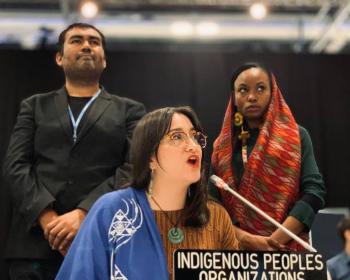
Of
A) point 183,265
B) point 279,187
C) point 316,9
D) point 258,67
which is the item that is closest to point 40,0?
point 316,9

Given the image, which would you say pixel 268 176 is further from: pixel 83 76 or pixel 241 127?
pixel 83 76

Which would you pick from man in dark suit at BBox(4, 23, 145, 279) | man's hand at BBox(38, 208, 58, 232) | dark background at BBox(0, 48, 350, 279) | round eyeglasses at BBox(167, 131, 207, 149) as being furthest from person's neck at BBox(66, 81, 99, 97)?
dark background at BBox(0, 48, 350, 279)

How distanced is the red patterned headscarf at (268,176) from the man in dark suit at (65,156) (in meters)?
0.41

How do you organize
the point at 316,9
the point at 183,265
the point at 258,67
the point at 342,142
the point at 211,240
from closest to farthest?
the point at 183,265 < the point at 211,240 < the point at 258,67 < the point at 342,142 < the point at 316,9

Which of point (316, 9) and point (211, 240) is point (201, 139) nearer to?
point (211, 240)

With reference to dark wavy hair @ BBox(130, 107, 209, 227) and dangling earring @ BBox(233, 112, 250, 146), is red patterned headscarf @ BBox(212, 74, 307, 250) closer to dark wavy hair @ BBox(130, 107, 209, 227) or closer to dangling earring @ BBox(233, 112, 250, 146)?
dangling earring @ BBox(233, 112, 250, 146)

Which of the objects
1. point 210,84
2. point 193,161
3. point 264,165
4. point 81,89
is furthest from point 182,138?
point 210,84

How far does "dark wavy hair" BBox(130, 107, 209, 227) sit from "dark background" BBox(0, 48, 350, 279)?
6.23ft

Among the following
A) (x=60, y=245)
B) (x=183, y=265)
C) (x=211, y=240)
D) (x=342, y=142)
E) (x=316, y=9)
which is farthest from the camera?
(x=316, y=9)

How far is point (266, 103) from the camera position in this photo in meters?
2.15

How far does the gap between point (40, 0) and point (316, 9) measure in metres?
2.48

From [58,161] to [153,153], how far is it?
59 cm

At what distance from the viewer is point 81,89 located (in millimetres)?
2395

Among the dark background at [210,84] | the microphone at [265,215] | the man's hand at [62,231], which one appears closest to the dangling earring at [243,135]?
the microphone at [265,215]
